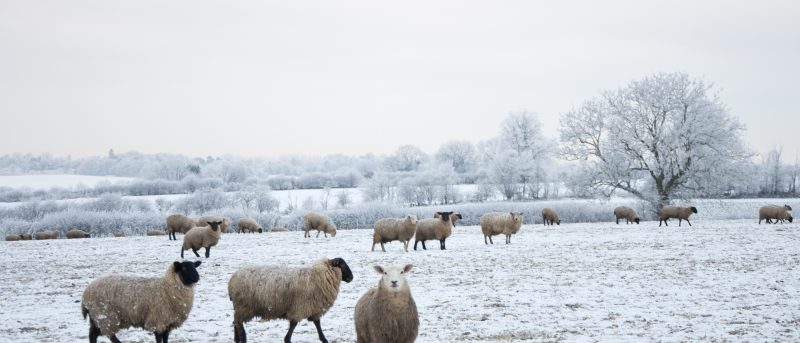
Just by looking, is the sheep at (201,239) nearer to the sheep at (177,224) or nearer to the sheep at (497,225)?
the sheep at (177,224)

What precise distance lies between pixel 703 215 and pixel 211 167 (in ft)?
302

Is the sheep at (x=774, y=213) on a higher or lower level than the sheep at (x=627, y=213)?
higher

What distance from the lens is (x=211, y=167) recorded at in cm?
11044

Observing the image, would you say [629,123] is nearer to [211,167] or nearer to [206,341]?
[206,341]

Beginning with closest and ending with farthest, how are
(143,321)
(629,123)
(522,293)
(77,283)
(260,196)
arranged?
(143,321)
(522,293)
(77,283)
(629,123)
(260,196)

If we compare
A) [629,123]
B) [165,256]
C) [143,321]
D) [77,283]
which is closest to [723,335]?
[143,321]

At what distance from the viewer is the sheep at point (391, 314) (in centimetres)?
691

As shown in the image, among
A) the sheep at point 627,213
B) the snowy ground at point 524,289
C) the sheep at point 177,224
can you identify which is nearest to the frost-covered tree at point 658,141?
the sheep at point 627,213

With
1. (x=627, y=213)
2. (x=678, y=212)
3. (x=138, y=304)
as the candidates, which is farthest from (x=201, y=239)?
(x=627, y=213)

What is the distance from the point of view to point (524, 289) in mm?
12211

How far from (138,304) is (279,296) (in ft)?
6.49

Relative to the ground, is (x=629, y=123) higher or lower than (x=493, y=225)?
higher

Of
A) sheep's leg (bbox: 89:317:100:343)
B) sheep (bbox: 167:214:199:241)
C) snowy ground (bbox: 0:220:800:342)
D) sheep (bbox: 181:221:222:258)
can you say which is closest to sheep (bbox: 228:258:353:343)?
snowy ground (bbox: 0:220:800:342)

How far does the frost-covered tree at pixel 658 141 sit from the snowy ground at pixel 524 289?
1454 centimetres
